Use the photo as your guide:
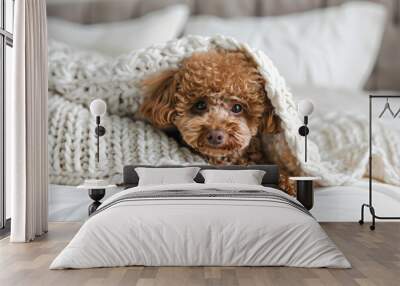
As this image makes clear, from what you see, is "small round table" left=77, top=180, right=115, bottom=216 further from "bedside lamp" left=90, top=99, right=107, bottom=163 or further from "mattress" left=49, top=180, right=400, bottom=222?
"bedside lamp" left=90, top=99, right=107, bottom=163

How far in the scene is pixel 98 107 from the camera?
5922mm

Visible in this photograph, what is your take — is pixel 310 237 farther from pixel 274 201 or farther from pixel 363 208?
pixel 363 208

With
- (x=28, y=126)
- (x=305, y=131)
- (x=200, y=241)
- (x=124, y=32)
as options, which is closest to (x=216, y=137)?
(x=305, y=131)

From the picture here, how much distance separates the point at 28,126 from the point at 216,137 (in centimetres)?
181

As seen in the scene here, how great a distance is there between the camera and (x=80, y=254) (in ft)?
12.5

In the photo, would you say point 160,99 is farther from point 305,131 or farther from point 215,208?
point 215,208

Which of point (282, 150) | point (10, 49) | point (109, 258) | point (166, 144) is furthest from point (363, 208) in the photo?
point (10, 49)

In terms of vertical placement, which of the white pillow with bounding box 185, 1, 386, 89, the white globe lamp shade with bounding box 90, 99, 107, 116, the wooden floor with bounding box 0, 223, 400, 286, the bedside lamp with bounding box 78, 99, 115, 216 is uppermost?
the white pillow with bounding box 185, 1, 386, 89

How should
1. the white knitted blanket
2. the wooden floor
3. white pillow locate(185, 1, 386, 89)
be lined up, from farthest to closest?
white pillow locate(185, 1, 386, 89), the white knitted blanket, the wooden floor

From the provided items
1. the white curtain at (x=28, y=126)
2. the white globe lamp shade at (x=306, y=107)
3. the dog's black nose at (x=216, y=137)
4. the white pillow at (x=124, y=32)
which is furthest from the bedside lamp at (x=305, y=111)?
the white curtain at (x=28, y=126)

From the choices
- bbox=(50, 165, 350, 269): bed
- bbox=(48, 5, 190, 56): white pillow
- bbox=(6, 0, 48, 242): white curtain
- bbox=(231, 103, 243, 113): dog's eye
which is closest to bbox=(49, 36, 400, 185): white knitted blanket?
bbox=(48, 5, 190, 56): white pillow

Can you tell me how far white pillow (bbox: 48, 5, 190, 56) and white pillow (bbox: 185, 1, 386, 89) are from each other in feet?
0.65

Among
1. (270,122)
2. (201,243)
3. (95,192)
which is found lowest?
(201,243)

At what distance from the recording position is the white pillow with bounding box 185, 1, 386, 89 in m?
6.35
